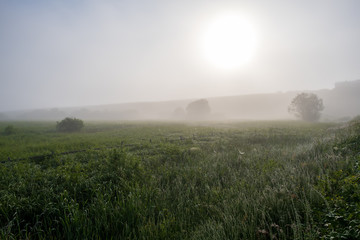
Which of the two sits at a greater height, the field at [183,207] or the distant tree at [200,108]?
the distant tree at [200,108]

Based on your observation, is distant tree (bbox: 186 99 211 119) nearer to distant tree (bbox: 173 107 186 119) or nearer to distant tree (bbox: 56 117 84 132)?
distant tree (bbox: 173 107 186 119)

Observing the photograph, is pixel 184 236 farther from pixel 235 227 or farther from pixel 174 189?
pixel 174 189

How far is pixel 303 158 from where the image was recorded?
796cm

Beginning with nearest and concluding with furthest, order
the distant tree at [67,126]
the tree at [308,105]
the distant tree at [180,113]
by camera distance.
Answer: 1. the distant tree at [67,126]
2. the tree at [308,105]
3. the distant tree at [180,113]

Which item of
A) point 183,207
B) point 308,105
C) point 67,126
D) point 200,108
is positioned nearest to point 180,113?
point 200,108

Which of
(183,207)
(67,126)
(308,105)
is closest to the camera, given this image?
(183,207)

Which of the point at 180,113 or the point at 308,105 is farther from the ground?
the point at 308,105

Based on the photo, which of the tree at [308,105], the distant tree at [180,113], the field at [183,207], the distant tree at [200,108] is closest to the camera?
the field at [183,207]

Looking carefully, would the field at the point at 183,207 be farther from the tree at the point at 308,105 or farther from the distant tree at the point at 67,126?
the tree at the point at 308,105

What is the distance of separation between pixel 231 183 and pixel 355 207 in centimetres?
345

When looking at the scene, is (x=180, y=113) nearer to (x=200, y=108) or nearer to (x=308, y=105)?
(x=200, y=108)

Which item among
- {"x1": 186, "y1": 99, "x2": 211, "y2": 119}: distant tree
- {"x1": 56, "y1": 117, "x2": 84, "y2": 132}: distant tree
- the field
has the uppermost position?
{"x1": 186, "y1": 99, "x2": 211, "y2": 119}: distant tree

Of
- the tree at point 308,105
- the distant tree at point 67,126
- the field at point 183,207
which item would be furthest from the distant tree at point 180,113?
the field at point 183,207

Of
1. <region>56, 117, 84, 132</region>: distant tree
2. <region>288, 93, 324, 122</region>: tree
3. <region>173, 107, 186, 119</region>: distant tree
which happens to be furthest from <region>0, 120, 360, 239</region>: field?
<region>173, 107, 186, 119</region>: distant tree
